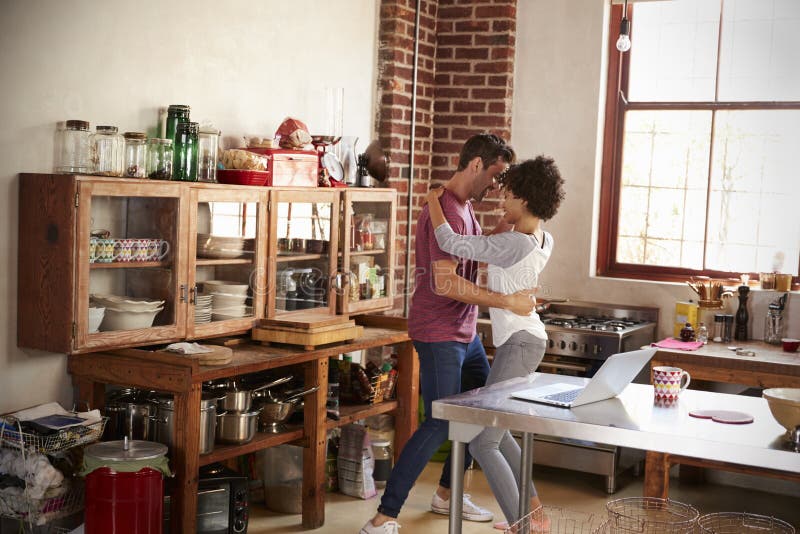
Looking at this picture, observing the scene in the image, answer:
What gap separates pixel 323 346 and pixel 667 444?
6.93ft

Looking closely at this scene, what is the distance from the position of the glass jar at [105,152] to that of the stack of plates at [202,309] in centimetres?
66

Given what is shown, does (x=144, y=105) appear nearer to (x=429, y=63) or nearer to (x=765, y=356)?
(x=429, y=63)

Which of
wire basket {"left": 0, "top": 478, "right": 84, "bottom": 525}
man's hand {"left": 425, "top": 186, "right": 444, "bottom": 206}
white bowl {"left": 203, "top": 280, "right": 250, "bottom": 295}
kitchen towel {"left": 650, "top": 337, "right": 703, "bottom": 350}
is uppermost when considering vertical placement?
man's hand {"left": 425, "top": 186, "right": 444, "bottom": 206}

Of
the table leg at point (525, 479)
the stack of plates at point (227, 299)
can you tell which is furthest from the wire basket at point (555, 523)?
the stack of plates at point (227, 299)

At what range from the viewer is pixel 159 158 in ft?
13.1

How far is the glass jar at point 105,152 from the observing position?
3.82 m

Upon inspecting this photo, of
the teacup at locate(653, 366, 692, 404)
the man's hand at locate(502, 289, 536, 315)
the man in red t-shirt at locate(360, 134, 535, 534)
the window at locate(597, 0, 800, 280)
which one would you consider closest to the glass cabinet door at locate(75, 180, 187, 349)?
the man in red t-shirt at locate(360, 134, 535, 534)

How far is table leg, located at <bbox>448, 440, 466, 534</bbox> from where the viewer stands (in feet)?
10.6

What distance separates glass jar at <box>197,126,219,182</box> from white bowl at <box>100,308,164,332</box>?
0.68 meters

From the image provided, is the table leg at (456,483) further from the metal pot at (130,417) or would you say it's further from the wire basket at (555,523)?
the metal pot at (130,417)

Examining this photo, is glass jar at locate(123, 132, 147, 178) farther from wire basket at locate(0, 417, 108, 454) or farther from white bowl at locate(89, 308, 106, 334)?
wire basket at locate(0, 417, 108, 454)

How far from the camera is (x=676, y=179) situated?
5.98 metres

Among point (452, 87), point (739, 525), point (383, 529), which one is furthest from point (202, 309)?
point (452, 87)

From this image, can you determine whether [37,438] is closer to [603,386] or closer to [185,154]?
[185,154]
